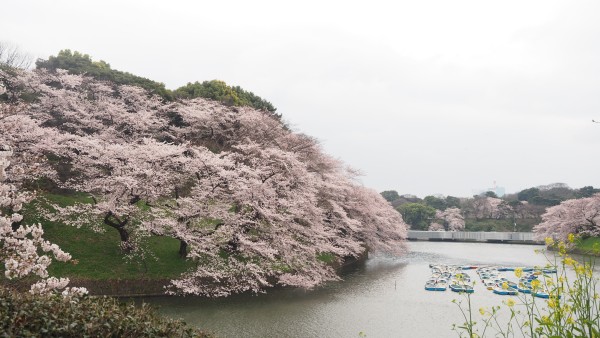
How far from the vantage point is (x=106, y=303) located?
8023 mm

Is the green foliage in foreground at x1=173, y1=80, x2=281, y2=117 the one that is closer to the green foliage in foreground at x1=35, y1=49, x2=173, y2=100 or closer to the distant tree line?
the green foliage in foreground at x1=35, y1=49, x2=173, y2=100

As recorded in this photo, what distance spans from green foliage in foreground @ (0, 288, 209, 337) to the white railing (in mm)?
89143

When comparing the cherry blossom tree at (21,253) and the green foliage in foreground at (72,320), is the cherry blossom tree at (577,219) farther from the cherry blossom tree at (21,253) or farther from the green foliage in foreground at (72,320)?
the cherry blossom tree at (21,253)

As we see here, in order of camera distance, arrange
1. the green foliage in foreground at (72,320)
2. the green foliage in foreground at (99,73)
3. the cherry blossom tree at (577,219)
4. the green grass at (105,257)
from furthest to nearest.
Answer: the cherry blossom tree at (577,219) → the green foliage in foreground at (99,73) → the green grass at (105,257) → the green foliage in foreground at (72,320)

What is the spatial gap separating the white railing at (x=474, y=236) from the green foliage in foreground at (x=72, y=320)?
8914 cm

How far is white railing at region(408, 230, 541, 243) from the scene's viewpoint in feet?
273

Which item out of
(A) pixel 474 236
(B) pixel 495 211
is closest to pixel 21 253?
(A) pixel 474 236

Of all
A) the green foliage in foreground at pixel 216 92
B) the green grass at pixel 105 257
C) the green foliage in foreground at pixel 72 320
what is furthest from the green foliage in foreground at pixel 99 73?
the green foliage in foreground at pixel 72 320

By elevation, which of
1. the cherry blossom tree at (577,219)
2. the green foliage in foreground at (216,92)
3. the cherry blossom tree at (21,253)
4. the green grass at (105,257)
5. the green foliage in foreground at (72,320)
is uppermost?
the green foliage in foreground at (216,92)

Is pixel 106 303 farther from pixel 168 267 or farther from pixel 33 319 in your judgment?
pixel 168 267

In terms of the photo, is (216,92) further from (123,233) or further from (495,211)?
(495,211)

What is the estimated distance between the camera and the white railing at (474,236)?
273ft

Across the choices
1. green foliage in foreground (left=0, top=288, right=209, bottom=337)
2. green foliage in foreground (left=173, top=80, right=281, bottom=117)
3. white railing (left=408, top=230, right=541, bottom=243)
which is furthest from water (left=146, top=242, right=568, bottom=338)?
white railing (left=408, top=230, right=541, bottom=243)

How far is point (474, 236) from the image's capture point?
89.8 meters
